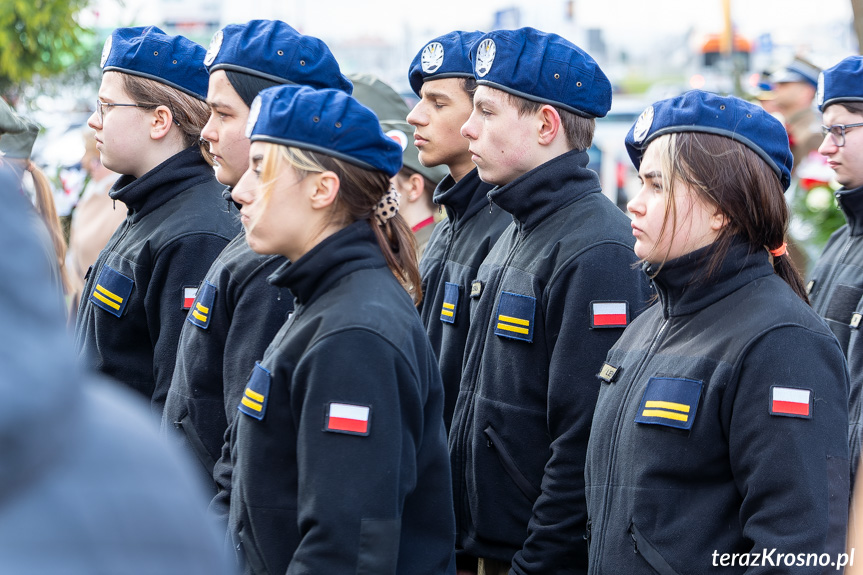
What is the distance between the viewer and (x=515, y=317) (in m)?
3.44

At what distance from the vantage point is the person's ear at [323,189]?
272 centimetres

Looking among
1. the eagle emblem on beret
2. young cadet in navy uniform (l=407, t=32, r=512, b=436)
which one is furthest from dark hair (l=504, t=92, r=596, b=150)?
young cadet in navy uniform (l=407, t=32, r=512, b=436)

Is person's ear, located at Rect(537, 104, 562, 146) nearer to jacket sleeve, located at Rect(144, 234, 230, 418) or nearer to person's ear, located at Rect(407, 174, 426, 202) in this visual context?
jacket sleeve, located at Rect(144, 234, 230, 418)

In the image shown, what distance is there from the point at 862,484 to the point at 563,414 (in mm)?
1671

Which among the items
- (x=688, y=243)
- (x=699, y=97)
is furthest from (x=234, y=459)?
(x=699, y=97)

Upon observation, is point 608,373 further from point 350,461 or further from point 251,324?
point 251,324

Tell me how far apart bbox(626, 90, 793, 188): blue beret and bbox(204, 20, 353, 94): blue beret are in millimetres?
1288

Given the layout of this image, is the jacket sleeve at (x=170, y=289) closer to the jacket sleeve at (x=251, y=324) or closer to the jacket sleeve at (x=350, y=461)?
the jacket sleeve at (x=251, y=324)

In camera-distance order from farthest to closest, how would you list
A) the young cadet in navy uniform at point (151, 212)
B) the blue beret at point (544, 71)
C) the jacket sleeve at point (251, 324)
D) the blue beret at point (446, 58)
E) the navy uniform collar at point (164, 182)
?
the blue beret at point (446, 58), the navy uniform collar at point (164, 182), the young cadet in navy uniform at point (151, 212), the blue beret at point (544, 71), the jacket sleeve at point (251, 324)

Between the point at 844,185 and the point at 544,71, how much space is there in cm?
194

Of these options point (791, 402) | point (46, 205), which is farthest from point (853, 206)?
point (46, 205)

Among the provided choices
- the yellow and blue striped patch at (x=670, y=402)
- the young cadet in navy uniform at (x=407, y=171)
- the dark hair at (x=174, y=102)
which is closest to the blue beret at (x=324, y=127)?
the yellow and blue striped patch at (x=670, y=402)

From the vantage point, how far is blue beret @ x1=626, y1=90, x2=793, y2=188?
9.25ft

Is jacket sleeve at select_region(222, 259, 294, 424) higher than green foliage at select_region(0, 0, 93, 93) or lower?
higher
